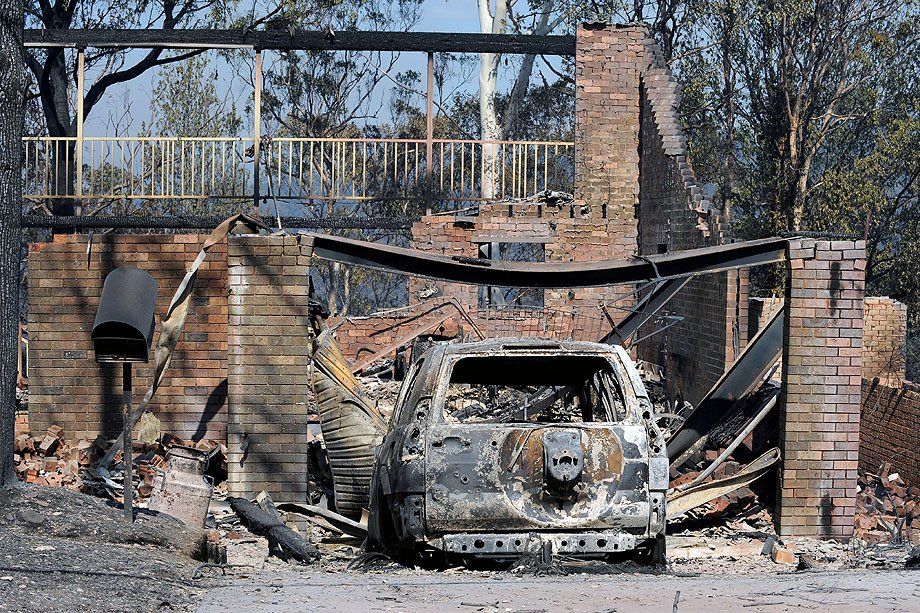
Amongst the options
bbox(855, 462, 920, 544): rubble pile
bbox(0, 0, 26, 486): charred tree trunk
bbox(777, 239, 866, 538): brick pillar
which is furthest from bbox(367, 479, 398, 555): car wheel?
bbox(855, 462, 920, 544): rubble pile

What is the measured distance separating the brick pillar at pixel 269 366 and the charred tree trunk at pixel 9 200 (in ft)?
6.56

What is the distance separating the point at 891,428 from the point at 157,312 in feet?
26.7

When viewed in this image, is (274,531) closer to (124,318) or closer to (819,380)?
(124,318)

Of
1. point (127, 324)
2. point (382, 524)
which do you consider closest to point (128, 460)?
point (127, 324)

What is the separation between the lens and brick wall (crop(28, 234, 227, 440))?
39.5 ft

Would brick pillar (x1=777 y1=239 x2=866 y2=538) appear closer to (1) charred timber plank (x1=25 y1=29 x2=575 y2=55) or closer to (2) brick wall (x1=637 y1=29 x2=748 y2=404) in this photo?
(2) brick wall (x1=637 y1=29 x2=748 y2=404)

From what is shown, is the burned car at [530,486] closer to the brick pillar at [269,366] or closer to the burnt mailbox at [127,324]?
the burnt mailbox at [127,324]

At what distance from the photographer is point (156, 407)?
39.9 ft

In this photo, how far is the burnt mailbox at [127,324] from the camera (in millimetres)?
7484

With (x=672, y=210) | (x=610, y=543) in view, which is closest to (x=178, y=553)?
(x=610, y=543)

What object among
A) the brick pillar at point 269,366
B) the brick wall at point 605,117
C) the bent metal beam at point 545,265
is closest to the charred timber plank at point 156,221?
the brick wall at point 605,117

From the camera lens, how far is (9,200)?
7766 millimetres

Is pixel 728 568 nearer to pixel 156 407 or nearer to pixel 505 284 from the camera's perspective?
pixel 505 284

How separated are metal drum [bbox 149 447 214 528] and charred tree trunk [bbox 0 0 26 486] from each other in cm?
114
